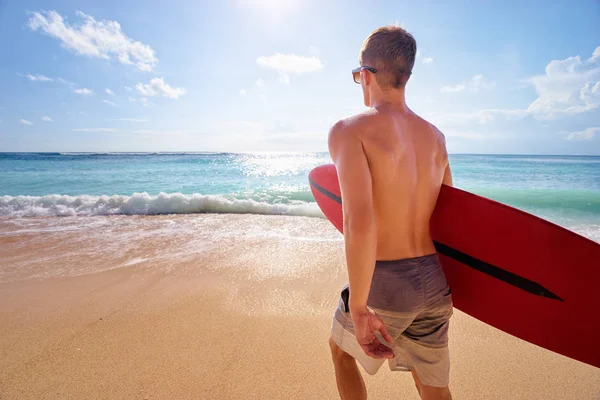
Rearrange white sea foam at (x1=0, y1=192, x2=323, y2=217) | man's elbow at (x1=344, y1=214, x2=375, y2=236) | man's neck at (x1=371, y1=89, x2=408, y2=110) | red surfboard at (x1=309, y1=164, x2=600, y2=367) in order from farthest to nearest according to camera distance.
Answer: white sea foam at (x1=0, y1=192, x2=323, y2=217) < red surfboard at (x1=309, y1=164, x2=600, y2=367) < man's neck at (x1=371, y1=89, x2=408, y2=110) < man's elbow at (x1=344, y1=214, x2=375, y2=236)

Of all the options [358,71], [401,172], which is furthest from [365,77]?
[401,172]

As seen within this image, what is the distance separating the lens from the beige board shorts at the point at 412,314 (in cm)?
126

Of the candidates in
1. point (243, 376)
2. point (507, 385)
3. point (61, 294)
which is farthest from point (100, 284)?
point (507, 385)

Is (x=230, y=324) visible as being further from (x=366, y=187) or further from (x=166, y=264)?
(x=366, y=187)

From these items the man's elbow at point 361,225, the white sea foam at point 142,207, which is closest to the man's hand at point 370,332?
the man's elbow at point 361,225

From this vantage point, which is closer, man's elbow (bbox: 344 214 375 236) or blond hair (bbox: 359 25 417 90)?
man's elbow (bbox: 344 214 375 236)

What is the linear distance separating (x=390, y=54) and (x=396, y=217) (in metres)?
0.65

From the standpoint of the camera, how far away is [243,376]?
6.89 feet

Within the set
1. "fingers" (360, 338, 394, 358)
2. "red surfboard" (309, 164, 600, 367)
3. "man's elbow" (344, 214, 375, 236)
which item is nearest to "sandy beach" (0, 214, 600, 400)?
"red surfboard" (309, 164, 600, 367)

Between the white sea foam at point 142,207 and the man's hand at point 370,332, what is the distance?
23.3ft

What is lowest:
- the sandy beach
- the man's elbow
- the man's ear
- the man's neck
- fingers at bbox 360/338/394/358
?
the sandy beach

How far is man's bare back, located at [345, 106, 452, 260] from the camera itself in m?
1.18

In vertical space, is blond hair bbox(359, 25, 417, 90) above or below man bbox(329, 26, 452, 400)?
above

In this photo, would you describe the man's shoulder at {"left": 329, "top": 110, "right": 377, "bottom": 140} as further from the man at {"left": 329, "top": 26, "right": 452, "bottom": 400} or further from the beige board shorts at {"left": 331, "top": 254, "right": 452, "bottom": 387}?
the beige board shorts at {"left": 331, "top": 254, "right": 452, "bottom": 387}
